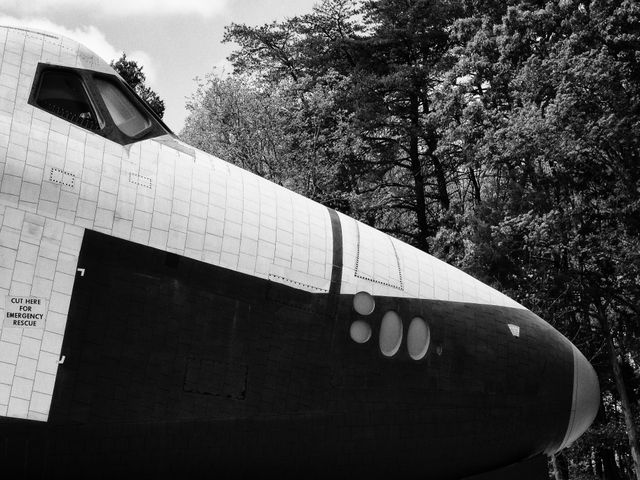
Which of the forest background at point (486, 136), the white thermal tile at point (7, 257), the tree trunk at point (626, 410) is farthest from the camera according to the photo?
the tree trunk at point (626, 410)

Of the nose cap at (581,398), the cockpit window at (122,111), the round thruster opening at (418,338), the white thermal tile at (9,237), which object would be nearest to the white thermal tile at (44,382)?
the white thermal tile at (9,237)

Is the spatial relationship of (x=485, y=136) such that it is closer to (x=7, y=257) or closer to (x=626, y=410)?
(x=626, y=410)

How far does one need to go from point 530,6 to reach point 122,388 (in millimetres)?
22946

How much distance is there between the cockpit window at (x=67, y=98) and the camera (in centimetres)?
545

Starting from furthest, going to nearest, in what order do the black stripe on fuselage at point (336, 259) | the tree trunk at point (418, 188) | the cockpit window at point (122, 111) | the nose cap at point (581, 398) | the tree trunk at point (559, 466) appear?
the tree trunk at point (418, 188) → the tree trunk at point (559, 466) → the nose cap at point (581, 398) → the black stripe on fuselage at point (336, 259) → the cockpit window at point (122, 111)

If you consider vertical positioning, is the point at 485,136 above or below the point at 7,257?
above

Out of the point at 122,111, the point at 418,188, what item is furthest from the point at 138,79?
the point at 122,111

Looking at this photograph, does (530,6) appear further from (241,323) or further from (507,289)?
(241,323)

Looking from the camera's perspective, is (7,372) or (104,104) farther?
(104,104)

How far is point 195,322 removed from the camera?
17.5ft

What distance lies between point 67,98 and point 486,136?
19184 millimetres

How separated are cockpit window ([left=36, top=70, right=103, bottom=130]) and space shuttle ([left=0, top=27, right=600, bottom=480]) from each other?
0.01m

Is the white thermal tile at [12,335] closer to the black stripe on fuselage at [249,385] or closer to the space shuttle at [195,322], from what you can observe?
the space shuttle at [195,322]

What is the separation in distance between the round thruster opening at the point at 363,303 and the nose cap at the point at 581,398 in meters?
2.63
